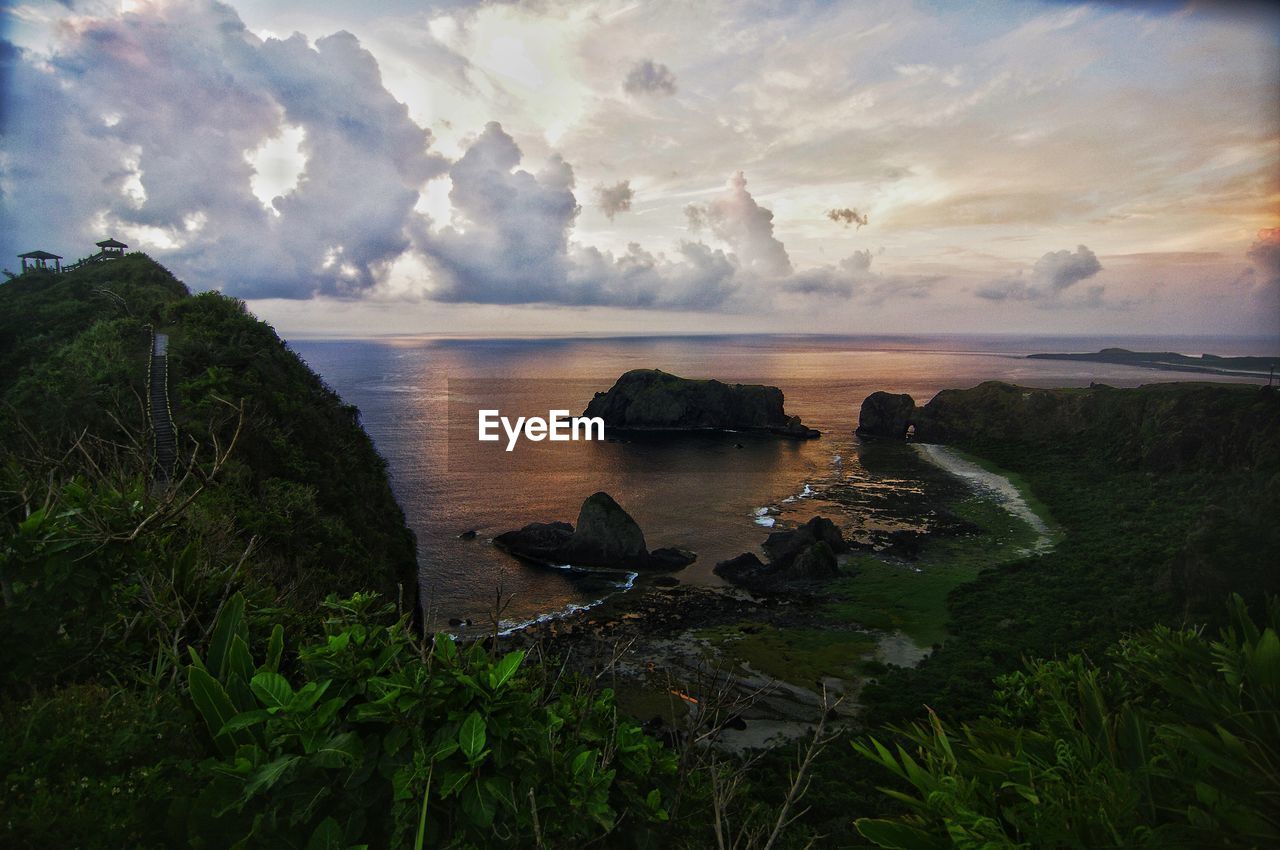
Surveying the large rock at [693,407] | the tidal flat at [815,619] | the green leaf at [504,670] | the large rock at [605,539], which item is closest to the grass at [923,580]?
the tidal flat at [815,619]

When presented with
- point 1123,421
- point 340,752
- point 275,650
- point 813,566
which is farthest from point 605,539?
point 1123,421

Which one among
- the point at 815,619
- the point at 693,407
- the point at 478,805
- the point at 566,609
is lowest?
the point at 566,609

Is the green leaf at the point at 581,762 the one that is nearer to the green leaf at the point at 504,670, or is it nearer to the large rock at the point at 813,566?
the green leaf at the point at 504,670

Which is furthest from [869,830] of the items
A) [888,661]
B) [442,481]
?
[442,481]

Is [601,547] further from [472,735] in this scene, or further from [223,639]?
[472,735]

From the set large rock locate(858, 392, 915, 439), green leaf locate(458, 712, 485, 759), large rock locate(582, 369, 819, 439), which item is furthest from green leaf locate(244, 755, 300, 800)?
large rock locate(858, 392, 915, 439)

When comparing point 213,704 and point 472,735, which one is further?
point 213,704

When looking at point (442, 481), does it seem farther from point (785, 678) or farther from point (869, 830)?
point (869, 830)
